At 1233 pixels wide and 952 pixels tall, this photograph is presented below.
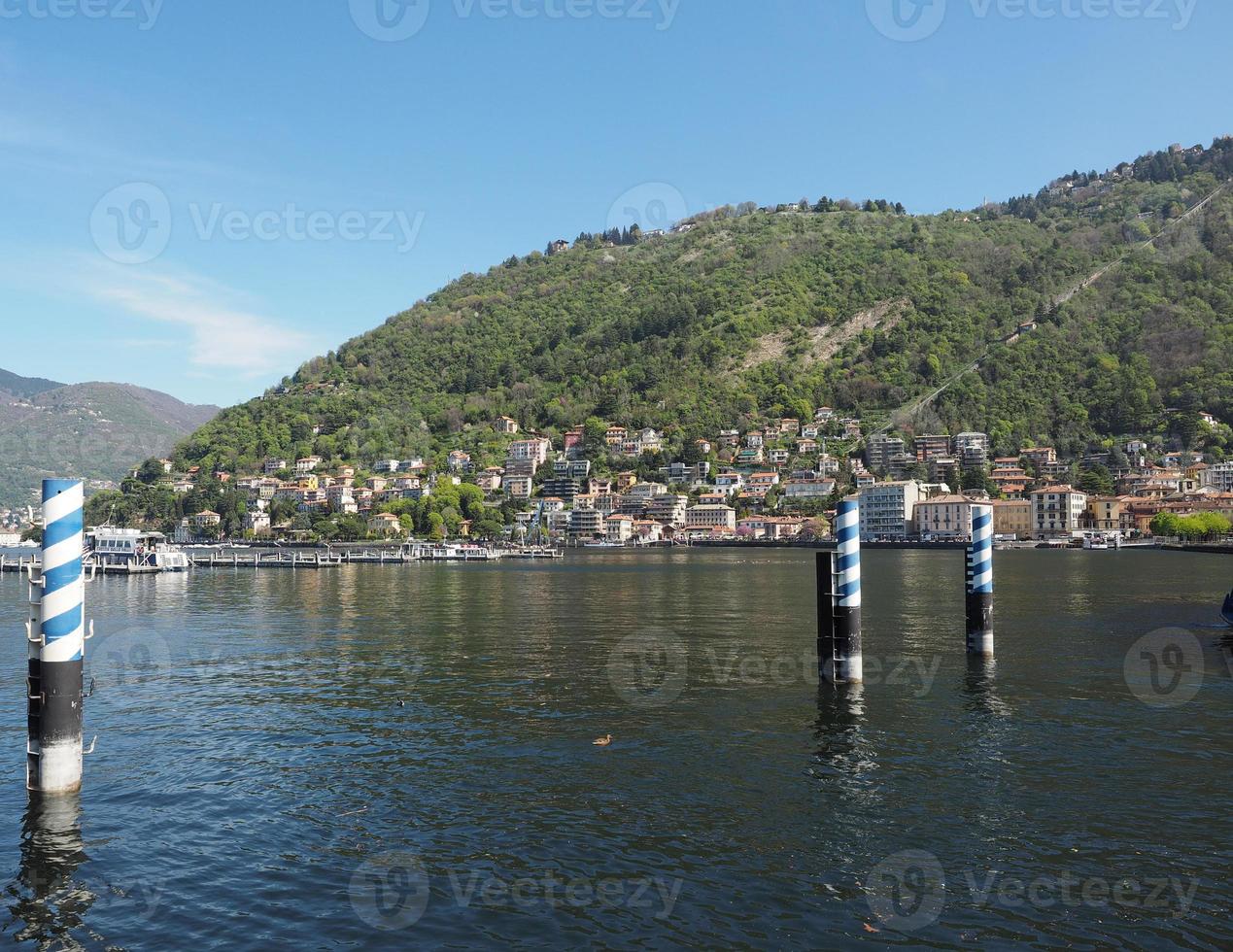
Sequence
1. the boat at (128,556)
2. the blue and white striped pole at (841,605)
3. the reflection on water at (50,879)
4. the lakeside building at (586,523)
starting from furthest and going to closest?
the lakeside building at (586,523) → the boat at (128,556) → the blue and white striped pole at (841,605) → the reflection on water at (50,879)

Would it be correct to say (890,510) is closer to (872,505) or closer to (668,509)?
(872,505)

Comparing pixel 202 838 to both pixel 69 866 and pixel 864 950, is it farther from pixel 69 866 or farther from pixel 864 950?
pixel 864 950

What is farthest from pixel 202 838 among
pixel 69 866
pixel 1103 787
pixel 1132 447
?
pixel 1132 447

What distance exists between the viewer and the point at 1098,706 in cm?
2041

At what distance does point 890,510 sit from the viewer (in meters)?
169

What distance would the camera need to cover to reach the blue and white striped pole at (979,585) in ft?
85.0

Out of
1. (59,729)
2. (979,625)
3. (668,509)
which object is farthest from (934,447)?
(59,729)

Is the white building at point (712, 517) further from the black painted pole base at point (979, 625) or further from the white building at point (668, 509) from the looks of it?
the black painted pole base at point (979, 625)

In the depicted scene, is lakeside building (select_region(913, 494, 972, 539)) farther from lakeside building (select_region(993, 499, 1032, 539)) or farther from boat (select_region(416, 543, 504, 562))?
boat (select_region(416, 543, 504, 562))

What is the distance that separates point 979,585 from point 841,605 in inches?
279

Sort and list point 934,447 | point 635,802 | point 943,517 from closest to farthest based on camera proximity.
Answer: point 635,802 < point 943,517 < point 934,447


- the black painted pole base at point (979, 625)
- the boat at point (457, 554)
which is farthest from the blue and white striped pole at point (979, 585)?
the boat at point (457, 554)

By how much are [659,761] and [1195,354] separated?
219 metres

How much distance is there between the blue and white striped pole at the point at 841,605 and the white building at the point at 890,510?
489ft
